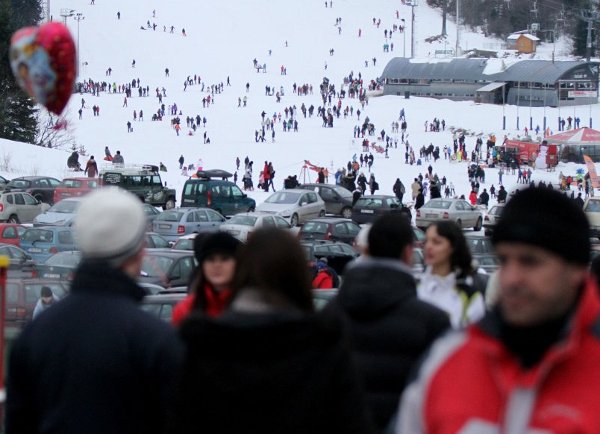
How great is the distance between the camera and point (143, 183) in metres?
45.0

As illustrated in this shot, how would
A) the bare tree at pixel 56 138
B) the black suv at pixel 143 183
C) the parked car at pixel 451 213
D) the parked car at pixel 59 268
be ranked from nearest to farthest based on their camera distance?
1. the parked car at pixel 59 268
2. the parked car at pixel 451 213
3. the black suv at pixel 143 183
4. the bare tree at pixel 56 138

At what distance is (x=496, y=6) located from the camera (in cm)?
14262

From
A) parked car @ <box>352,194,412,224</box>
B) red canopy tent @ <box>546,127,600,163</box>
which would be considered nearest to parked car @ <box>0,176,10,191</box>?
parked car @ <box>352,194,412,224</box>

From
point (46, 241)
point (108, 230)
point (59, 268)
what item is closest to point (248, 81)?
point (46, 241)

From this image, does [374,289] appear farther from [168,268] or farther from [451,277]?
[168,268]

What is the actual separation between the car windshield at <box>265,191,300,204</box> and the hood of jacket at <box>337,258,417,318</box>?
115 ft

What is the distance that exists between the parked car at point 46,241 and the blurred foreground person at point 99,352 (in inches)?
903

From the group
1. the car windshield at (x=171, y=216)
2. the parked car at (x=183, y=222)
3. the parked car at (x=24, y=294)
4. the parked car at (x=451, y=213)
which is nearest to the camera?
the parked car at (x=24, y=294)

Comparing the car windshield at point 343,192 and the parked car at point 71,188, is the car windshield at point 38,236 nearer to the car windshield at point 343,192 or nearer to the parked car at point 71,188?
the parked car at point 71,188

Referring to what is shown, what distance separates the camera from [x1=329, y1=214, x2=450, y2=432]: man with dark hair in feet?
14.7

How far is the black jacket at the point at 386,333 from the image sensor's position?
4488 millimetres

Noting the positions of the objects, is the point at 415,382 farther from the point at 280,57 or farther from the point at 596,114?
the point at 280,57

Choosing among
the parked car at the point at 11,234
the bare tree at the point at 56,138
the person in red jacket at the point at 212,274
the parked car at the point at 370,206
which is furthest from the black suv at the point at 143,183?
the person in red jacket at the point at 212,274

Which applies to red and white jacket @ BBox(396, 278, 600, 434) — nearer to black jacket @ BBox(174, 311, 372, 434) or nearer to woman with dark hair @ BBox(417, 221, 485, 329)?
black jacket @ BBox(174, 311, 372, 434)
